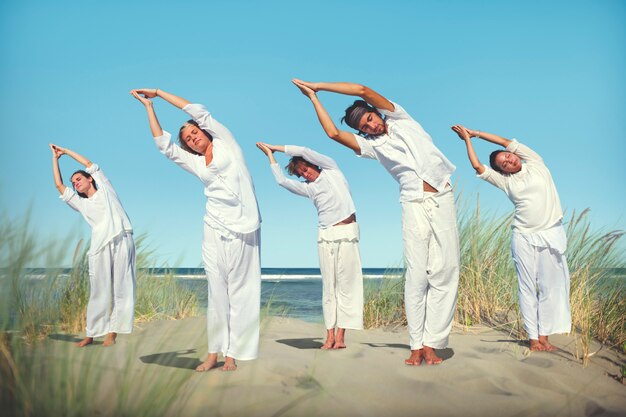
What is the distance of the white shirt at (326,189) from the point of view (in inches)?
239

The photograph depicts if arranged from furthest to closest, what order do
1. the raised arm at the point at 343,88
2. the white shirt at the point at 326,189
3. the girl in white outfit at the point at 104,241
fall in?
the girl in white outfit at the point at 104,241, the white shirt at the point at 326,189, the raised arm at the point at 343,88

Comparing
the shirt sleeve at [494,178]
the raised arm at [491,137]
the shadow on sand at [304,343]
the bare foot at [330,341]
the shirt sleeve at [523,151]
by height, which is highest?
the raised arm at [491,137]

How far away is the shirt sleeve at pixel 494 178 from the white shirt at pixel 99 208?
3919 mm

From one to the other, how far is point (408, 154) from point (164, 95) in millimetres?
1953

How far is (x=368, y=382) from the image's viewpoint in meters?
4.39

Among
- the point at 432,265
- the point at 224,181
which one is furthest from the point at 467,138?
the point at 224,181

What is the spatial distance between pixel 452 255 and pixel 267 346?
83.2 inches

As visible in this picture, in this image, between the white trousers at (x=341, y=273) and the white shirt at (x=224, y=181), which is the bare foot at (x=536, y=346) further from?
the white shirt at (x=224, y=181)

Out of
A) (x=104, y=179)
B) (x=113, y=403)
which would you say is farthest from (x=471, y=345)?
(x=104, y=179)

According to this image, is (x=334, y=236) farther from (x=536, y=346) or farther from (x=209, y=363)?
(x=536, y=346)

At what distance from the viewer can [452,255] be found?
4863 millimetres

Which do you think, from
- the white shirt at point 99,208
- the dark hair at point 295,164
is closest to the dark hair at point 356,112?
the dark hair at point 295,164

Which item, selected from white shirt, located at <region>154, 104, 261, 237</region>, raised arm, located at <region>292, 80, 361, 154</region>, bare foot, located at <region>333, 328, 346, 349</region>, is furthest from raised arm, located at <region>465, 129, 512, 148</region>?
bare foot, located at <region>333, 328, 346, 349</region>

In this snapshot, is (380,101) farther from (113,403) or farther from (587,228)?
(587,228)
